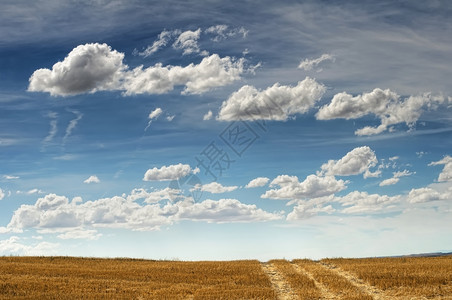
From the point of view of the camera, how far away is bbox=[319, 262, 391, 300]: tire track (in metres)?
34.0

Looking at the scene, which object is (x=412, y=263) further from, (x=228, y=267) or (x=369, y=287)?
A: (x=228, y=267)

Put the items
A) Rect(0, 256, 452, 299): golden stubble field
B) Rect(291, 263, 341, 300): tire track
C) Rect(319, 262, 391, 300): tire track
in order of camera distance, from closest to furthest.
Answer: Rect(291, 263, 341, 300): tire track, Rect(0, 256, 452, 299): golden stubble field, Rect(319, 262, 391, 300): tire track

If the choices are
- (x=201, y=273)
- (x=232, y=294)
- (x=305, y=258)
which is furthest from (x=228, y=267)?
(x=232, y=294)

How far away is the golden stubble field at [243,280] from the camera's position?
33719 mm

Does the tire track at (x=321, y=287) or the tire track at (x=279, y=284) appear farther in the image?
the tire track at (x=279, y=284)

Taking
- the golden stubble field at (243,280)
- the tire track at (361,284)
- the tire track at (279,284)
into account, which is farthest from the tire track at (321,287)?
the tire track at (361,284)

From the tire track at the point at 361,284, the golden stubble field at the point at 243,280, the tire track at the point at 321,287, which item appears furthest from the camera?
the tire track at the point at 361,284

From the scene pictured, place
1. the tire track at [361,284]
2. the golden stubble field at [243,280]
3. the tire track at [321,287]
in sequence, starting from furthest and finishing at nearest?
the tire track at [361,284], the golden stubble field at [243,280], the tire track at [321,287]

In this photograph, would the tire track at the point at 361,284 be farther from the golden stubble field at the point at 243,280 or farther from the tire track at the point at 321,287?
the tire track at the point at 321,287

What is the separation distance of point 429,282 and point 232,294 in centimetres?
1620

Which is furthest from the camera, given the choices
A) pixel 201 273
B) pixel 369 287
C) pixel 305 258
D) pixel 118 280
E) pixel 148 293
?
pixel 305 258

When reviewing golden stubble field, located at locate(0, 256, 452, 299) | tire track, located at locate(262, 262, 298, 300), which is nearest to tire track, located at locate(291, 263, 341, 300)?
golden stubble field, located at locate(0, 256, 452, 299)

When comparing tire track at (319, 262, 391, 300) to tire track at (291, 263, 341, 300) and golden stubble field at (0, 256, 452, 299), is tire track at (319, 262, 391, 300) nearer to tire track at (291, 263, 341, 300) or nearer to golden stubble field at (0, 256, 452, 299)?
golden stubble field at (0, 256, 452, 299)

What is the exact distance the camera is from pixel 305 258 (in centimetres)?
5159
